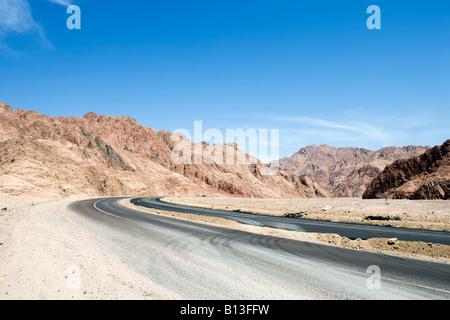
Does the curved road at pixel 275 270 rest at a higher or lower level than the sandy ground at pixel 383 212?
higher

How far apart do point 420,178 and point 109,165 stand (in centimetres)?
9281

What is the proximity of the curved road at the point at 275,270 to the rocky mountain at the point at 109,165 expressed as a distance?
1623 inches

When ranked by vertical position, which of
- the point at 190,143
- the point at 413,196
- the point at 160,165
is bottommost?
the point at 413,196

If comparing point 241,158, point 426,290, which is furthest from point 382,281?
point 241,158

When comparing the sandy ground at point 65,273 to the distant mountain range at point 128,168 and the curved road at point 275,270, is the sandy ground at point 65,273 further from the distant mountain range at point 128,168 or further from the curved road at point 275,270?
the distant mountain range at point 128,168

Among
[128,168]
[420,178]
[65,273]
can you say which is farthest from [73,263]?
[128,168]

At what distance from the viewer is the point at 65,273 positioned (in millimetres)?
6820

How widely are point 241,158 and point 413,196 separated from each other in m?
104

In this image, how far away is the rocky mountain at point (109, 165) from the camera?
49.8m

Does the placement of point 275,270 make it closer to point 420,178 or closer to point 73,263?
point 73,263

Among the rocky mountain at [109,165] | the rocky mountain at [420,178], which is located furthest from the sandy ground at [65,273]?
the rocky mountain at [420,178]
